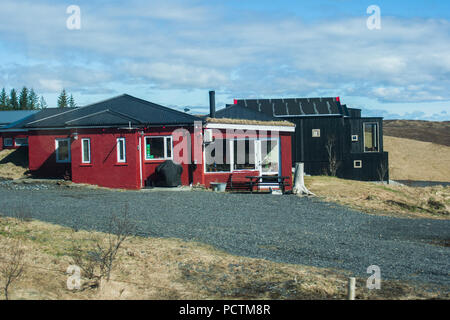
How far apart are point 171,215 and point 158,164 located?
8046mm

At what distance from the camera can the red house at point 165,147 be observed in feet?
68.4

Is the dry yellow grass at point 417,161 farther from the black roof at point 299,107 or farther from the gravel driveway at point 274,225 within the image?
the gravel driveway at point 274,225

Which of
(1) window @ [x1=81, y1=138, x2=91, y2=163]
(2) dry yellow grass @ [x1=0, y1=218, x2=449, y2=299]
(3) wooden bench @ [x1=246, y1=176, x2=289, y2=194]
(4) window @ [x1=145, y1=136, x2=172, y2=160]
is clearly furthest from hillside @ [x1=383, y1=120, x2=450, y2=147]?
(2) dry yellow grass @ [x1=0, y1=218, x2=449, y2=299]

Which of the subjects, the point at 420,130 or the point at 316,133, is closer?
the point at 316,133

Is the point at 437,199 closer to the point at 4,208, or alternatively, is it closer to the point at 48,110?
the point at 4,208

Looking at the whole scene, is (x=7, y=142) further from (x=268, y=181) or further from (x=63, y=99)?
(x=63, y=99)

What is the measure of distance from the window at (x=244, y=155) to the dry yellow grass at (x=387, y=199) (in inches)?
120

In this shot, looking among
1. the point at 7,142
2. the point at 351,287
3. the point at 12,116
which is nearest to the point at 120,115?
the point at 351,287

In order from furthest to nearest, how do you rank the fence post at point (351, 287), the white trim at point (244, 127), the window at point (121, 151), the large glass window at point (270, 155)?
the large glass window at point (270, 155) → the white trim at point (244, 127) → the window at point (121, 151) → the fence post at point (351, 287)

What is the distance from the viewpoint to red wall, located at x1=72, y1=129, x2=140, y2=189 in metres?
20.6

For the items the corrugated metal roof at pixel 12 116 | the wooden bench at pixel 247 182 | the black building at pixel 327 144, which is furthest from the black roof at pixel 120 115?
the corrugated metal roof at pixel 12 116

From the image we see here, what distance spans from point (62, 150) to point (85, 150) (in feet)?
10.3

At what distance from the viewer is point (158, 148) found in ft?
69.9
